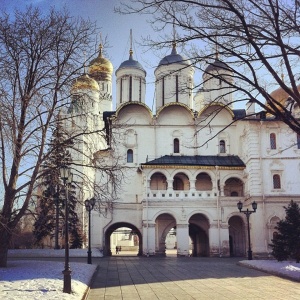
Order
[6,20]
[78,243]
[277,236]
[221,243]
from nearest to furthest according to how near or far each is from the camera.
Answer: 1. [6,20]
2. [277,236]
3. [221,243]
4. [78,243]

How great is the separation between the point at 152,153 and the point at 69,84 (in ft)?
64.5

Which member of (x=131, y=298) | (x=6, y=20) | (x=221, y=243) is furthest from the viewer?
(x=221, y=243)

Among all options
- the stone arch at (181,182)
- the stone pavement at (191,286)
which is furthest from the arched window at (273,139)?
the stone pavement at (191,286)

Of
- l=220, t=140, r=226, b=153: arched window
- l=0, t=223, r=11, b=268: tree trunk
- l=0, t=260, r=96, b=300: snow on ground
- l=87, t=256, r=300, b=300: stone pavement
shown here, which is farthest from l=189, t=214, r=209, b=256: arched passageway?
l=0, t=223, r=11, b=268: tree trunk

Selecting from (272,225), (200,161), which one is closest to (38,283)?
(272,225)

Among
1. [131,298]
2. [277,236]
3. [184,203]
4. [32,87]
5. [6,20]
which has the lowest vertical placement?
[131,298]

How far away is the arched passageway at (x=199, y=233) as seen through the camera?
34.2 m

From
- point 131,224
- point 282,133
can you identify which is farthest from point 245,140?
point 131,224

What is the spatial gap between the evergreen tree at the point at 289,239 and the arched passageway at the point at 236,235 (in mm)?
Answer: 11107

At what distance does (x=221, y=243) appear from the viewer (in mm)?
31766

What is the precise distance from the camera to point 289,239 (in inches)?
864

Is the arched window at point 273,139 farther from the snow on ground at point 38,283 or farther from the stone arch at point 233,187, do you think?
the snow on ground at point 38,283

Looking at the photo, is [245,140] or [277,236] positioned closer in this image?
[277,236]

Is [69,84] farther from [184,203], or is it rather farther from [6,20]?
[184,203]
